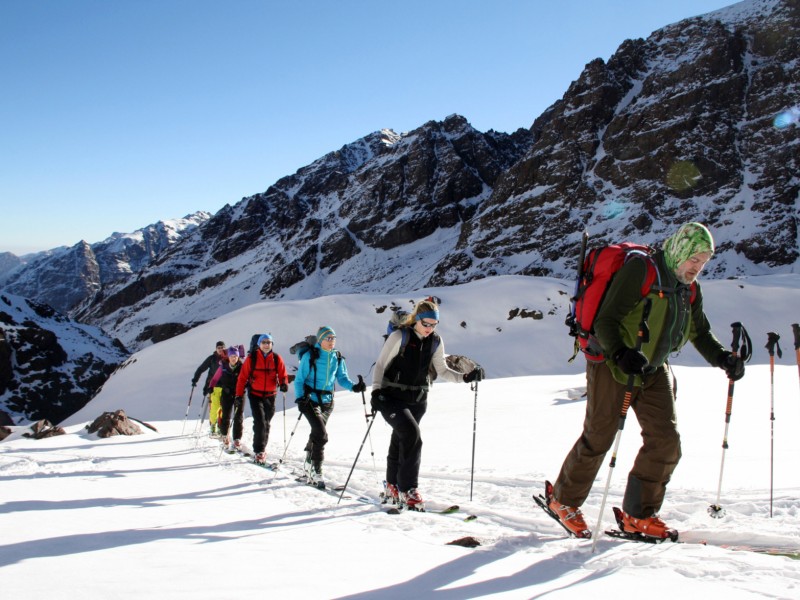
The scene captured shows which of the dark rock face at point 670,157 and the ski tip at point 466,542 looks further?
the dark rock face at point 670,157

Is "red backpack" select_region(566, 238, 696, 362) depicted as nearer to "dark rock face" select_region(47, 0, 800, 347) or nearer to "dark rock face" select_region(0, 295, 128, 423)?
"dark rock face" select_region(0, 295, 128, 423)

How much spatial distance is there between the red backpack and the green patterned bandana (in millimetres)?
149

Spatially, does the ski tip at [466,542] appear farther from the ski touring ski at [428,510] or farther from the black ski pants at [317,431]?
the black ski pants at [317,431]

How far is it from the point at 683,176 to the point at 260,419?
95926 millimetres

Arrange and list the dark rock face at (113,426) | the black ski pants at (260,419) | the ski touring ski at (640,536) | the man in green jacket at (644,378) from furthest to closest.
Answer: the dark rock face at (113,426), the black ski pants at (260,419), the ski touring ski at (640,536), the man in green jacket at (644,378)

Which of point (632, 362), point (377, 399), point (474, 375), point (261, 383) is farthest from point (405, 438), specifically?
point (261, 383)

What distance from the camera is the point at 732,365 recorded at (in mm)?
4219

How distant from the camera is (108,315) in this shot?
188375mm

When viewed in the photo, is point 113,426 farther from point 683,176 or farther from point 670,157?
point 670,157

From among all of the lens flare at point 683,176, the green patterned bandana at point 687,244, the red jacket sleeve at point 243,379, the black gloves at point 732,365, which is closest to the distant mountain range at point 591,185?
the lens flare at point 683,176

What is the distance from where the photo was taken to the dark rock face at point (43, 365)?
6875 centimetres

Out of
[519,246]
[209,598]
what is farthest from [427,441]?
[519,246]

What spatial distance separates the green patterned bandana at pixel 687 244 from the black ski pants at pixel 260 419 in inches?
292

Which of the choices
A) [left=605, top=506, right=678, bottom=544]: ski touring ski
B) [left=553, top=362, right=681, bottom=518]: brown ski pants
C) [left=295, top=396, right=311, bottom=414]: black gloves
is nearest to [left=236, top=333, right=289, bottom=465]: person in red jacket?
[left=295, top=396, right=311, bottom=414]: black gloves
